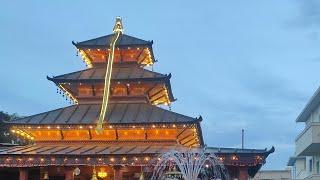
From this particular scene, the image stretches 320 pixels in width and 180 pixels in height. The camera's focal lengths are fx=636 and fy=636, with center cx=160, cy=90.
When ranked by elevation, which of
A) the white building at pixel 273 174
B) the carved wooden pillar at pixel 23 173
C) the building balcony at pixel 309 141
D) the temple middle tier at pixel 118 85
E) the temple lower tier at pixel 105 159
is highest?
the temple middle tier at pixel 118 85

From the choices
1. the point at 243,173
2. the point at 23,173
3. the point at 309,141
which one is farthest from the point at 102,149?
the point at 309,141

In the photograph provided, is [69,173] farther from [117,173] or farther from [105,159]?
→ [117,173]

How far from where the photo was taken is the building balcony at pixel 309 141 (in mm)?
46312

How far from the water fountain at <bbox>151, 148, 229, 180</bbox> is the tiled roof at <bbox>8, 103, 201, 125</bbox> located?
2916 mm

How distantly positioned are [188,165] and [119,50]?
40.1 feet

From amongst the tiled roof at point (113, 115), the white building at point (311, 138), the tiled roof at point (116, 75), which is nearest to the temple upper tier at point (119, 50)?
the tiled roof at point (116, 75)

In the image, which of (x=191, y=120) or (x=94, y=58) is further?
(x=94, y=58)

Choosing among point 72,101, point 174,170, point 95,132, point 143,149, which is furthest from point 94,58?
A: point 174,170

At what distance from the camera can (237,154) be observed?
113ft

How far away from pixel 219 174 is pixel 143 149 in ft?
15.0

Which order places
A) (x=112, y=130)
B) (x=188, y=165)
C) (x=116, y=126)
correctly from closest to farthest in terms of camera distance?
1. (x=188, y=165)
2. (x=116, y=126)
3. (x=112, y=130)

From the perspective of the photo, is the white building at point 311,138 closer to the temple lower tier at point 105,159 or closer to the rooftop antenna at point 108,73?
the temple lower tier at point 105,159

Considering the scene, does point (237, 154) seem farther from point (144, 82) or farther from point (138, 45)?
point (138, 45)

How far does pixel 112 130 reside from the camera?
38719 millimetres
